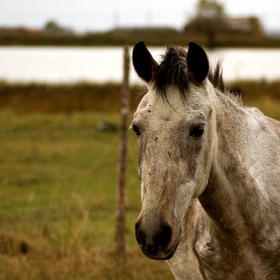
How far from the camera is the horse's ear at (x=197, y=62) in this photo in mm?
2766

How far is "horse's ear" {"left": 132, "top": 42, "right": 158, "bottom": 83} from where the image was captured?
2912 millimetres

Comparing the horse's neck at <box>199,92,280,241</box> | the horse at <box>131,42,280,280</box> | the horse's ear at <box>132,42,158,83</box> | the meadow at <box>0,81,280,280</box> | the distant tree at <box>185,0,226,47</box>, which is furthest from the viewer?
the distant tree at <box>185,0,226,47</box>

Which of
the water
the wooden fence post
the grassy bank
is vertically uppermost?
the wooden fence post

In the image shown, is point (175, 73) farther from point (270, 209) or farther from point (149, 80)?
point (270, 209)

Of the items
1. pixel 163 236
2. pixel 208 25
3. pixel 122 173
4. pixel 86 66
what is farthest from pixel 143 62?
pixel 208 25

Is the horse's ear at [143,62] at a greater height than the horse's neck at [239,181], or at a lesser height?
greater

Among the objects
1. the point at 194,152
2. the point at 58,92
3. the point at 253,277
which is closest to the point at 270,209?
the point at 253,277

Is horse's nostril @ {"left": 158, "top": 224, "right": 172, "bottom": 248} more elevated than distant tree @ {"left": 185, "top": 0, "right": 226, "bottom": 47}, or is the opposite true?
horse's nostril @ {"left": 158, "top": 224, "right": 172, "bottom": 248}

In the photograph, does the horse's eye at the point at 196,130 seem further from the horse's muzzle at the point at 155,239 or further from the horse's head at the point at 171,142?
the horse's muzzle at the point at 155,239

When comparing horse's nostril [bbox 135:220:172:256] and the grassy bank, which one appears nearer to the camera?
horse's nostril [bbox 135:220:172:256]

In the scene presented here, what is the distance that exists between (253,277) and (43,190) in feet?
22.2

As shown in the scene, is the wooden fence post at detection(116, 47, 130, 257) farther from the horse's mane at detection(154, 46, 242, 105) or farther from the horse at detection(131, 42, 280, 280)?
the horse's mane at detection(154, 46, 242, 105)

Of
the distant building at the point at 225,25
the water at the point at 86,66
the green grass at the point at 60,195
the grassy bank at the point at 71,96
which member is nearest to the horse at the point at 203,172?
the green grass at the point at 60,195

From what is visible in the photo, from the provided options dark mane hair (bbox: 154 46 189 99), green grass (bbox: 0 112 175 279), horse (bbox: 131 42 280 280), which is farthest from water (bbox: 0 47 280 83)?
dark mane hair (bbox: 154 46 189 99)
